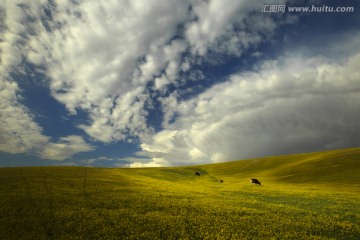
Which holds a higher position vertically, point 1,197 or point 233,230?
point 1,197

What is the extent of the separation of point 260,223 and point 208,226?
477 centimetres

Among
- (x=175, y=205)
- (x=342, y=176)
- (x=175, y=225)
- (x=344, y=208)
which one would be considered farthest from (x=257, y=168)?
(x=175, y=225)

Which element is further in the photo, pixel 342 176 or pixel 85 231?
pixel 342 176

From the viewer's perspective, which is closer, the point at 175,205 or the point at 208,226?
the point at 208,226

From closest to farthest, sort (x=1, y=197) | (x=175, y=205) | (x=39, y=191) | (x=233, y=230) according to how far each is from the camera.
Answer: (x=233, y=230), (x=1, y=197), (x=175, y=205), (x=39, y=191)

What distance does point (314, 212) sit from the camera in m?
27.7

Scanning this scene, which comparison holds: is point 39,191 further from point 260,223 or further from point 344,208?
point 344,208

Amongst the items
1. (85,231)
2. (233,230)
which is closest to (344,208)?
(233,230)

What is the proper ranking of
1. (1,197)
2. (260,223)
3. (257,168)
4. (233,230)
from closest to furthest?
(233,230) → (260,223) → (1,197) → (257,168)

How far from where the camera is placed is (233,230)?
1969cm

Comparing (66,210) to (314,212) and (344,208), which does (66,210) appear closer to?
(314,212)

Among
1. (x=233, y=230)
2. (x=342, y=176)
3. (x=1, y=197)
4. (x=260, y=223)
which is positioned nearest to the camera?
(x=233, y=230)

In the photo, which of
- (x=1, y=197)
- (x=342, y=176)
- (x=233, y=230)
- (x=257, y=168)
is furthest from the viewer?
(x=257, y=168)

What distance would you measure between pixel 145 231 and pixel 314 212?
63.1 ft
